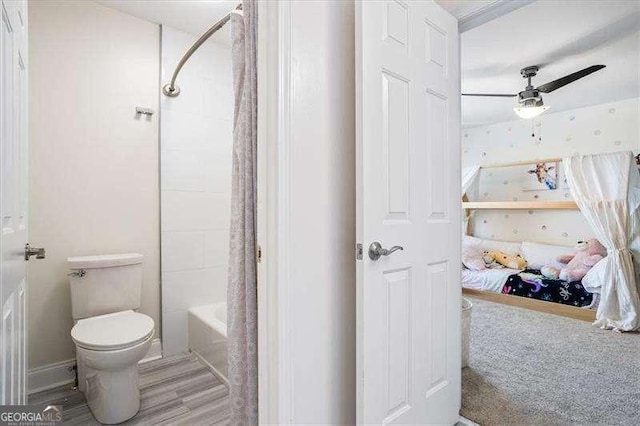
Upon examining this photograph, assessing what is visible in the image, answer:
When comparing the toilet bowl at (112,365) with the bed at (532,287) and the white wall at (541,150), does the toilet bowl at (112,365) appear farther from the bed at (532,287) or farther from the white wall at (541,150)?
the white wall at (541,150)

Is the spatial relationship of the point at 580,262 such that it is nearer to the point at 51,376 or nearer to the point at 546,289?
the point at 546,289

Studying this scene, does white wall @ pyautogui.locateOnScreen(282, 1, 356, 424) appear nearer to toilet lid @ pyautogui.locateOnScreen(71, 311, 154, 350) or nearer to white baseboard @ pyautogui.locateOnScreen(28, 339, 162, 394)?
toilet lid @ pyautogui.locateOnScreen(71, 311, 154, 350)

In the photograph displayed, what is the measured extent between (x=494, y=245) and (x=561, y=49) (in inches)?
112

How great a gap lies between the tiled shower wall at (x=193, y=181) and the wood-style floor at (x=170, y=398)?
0.31 m

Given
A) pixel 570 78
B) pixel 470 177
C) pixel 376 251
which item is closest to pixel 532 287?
pixel 470 177

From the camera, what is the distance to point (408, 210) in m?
1.37

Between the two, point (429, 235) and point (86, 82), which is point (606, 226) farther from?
point (86, 82)

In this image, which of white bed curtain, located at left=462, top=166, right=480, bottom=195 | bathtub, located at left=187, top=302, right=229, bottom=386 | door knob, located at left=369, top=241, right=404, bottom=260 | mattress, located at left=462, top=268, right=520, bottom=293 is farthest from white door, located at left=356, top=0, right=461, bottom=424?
white bed curtain, located at left=462, top=166, right=480, bottom=195

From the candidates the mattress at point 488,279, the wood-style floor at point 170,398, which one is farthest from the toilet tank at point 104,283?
the mattress at point 488,279

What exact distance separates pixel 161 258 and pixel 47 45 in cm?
155

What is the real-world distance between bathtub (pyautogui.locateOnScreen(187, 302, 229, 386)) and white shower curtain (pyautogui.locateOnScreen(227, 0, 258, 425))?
2.55 ft

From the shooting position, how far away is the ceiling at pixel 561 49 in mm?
2293

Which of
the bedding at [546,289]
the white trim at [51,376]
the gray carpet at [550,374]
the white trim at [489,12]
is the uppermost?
the white trim at [489,12]

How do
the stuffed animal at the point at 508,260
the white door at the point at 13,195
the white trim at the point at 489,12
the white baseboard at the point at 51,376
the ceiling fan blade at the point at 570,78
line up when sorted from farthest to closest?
the stuffed animal at the point at 508,260 < the ceiling fan blade at the point at 570,78 < the white baseboard at the point at 51,376 < the white trim at the point at 489,12 < the white door at the point at 13,195
